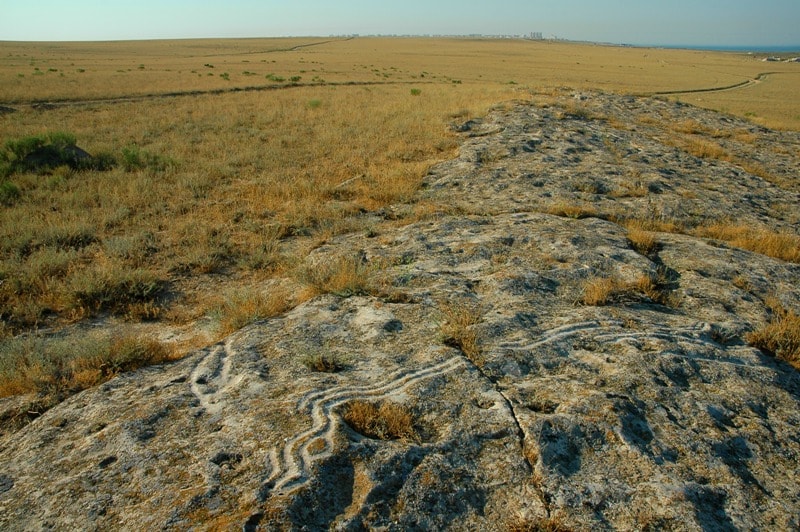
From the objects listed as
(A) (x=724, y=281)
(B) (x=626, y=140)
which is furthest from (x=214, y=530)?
(B) (x=626, y=140)

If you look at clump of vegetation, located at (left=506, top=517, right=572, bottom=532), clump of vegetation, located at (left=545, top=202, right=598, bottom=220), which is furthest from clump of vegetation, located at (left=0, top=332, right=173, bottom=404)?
clump of vegetation, located at (left=545, top=202, right=598, bottom=220)

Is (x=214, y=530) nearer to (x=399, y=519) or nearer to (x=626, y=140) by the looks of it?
(x=399, y=519)

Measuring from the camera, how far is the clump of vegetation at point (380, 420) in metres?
3.18

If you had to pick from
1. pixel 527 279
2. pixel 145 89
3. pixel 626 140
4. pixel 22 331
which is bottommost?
pixel 22 331

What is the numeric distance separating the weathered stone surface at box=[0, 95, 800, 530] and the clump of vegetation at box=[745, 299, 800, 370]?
0.41ft

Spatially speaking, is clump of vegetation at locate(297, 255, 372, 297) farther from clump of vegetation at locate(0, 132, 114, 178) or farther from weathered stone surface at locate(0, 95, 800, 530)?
clump of vegetation at locate(0, 132, 114, 178)

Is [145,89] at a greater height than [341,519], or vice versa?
[145,89]

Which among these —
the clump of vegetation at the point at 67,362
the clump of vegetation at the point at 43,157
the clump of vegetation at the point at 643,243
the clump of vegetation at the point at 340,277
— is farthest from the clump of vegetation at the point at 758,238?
the clump of vegetation at the point at 43,157

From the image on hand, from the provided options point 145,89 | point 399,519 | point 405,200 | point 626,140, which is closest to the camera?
point 399,519

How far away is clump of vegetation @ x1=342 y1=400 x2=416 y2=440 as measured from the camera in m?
3.18

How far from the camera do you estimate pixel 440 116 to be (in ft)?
55.3

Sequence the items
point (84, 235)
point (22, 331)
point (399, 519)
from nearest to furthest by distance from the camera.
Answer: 1. point (399, 519)
2. point (22, 331)
3. point (84, 235)

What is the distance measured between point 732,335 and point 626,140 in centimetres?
1047

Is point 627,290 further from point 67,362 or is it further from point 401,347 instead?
point 67,362
